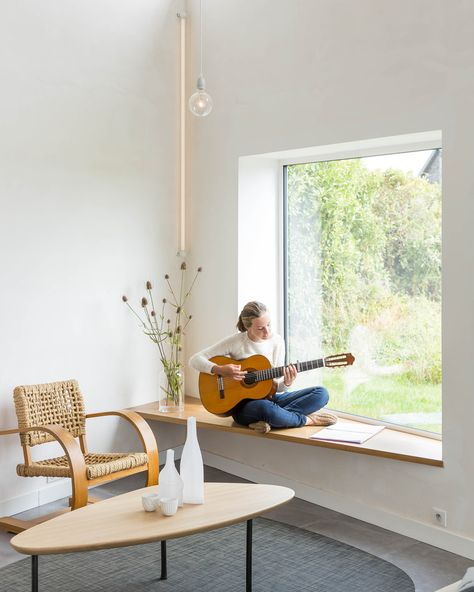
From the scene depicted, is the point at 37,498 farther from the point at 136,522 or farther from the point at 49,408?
the point at 136,522

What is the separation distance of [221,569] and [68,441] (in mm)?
967

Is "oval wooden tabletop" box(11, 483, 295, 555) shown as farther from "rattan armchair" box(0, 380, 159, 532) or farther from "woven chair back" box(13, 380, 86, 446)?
"woven chair back" box(13, 380, 86, 446)

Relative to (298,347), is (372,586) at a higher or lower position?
lower

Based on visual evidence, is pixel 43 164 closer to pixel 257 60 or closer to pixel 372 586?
pixel 257 60

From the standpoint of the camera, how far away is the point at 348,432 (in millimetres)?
4230

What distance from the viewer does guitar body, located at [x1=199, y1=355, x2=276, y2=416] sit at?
4.32m

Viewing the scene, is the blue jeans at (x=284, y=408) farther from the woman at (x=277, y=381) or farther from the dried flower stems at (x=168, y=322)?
the dried flower stems at (x=168, y=322)

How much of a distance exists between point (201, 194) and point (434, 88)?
5.98ft

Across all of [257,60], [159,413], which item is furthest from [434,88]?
[159,413]

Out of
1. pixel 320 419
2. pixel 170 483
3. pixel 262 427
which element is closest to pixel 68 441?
pixel 170 483

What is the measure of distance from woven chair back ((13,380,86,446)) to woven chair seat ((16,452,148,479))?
0.43 feet

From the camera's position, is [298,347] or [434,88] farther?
[298,347]

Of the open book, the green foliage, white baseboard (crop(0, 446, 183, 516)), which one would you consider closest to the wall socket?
the open book

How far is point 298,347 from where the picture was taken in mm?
4934
